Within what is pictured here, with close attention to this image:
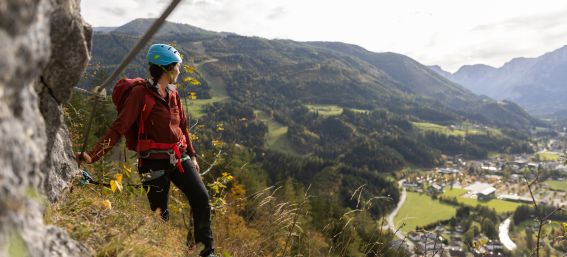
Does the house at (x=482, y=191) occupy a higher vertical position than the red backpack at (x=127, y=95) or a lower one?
lower

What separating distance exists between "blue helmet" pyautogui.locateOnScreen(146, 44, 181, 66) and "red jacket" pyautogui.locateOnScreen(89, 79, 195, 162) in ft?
0.81

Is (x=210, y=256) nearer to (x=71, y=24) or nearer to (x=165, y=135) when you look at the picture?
(x=165, y=135)

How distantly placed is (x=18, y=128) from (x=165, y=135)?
267 centimetres

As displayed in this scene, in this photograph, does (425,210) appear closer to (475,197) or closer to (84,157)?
(475,197)

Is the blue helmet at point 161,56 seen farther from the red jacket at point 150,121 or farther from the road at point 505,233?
the road at point 505,233

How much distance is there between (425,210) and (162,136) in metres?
112

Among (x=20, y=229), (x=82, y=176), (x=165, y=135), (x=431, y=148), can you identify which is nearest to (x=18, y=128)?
(x=20, y=229)

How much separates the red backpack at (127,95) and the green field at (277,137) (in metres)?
134

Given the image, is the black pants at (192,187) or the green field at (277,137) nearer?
the black pants at (192,187)

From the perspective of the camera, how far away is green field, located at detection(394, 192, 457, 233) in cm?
9503

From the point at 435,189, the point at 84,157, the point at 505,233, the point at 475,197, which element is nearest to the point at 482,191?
the point at 435,189

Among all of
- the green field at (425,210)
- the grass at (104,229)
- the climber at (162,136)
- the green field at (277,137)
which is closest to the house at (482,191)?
the green field at (425,210)

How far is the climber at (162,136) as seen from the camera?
3.79m

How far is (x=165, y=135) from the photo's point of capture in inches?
154
